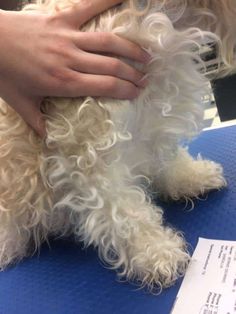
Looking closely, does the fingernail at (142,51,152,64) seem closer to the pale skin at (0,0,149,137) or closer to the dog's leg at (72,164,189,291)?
the pale skin at (0,0,149,137)

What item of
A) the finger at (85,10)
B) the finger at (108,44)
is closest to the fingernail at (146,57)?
the finger at (108,44)

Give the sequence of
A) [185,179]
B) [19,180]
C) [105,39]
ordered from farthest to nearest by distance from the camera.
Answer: [185,179], [19,180], [105,39]

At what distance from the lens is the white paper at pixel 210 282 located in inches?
35.9

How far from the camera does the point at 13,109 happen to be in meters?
0.99

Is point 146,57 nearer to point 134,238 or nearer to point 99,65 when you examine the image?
point 99,65

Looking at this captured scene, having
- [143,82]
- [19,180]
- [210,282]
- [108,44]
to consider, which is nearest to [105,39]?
[108,44]

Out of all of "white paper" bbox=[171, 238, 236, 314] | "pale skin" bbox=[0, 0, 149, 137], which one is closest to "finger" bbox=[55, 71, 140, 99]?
"pale skin" bbox=[0, 0, 149, 137]

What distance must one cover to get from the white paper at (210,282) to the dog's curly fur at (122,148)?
0.12 feet

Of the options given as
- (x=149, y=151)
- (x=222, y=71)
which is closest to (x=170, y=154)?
(x=149, y=151)

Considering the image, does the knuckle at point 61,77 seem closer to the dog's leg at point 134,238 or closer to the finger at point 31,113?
the finger at point 31,113

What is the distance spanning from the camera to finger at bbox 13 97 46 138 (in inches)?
37.2

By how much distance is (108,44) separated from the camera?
908 mm

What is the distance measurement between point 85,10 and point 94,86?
140 mm

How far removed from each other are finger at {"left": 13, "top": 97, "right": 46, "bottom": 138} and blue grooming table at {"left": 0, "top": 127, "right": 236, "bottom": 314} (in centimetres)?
35
